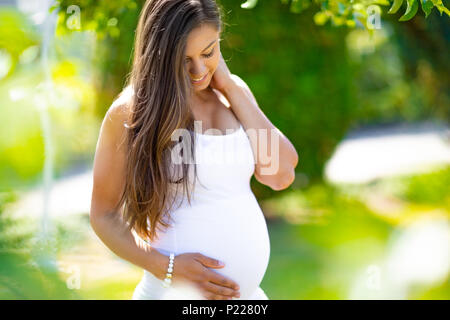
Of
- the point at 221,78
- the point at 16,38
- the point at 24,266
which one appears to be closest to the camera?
the point at 221,78

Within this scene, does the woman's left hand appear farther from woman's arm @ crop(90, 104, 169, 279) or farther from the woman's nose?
woman's arm @ crop(90, 104, 169, 279)

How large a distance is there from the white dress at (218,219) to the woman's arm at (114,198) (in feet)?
0.23

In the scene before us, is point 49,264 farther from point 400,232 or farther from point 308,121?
point 400,232

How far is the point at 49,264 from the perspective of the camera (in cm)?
441

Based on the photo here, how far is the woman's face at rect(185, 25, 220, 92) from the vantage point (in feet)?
5.38

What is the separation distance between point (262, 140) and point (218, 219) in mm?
292

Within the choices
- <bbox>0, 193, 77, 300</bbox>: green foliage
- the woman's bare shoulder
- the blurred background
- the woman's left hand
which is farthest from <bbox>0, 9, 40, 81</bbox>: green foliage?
the woman's bare shoulder

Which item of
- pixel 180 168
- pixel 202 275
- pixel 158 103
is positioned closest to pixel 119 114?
pixel 158 103

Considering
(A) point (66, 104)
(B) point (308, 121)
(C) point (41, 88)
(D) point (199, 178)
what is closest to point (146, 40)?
(D) point (199, 178)

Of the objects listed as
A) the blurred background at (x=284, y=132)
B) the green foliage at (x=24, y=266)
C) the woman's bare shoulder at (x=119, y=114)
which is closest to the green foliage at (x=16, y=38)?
the blurred background at (x=284, y=132)

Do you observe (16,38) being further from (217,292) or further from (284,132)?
(217,292)

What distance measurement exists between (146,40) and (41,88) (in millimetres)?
3690

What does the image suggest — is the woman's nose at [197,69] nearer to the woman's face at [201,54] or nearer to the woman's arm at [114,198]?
the woman's face at [201,54]

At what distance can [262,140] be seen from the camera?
6.06 feet
